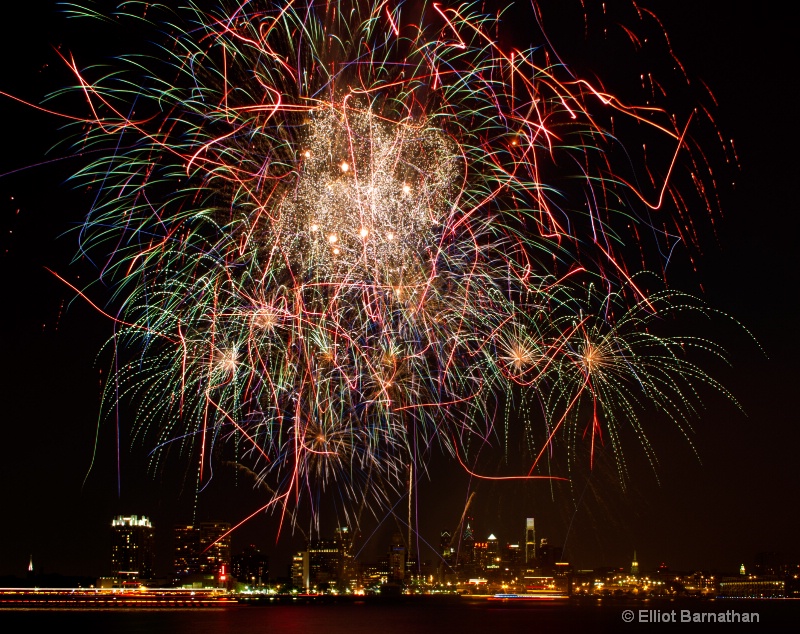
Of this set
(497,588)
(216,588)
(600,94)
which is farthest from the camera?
(497,588)

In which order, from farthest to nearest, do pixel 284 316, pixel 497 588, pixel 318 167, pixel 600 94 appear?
pixel 497 588, pixel 284 316, pixel 318 167, pixel 600 94

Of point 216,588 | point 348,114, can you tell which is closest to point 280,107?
point 348,114

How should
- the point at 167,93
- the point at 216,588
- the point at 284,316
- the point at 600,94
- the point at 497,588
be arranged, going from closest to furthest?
the point at 600,94 → the point at 167,93 → the point at 284,316 → the point at 216,588 → the point at 497,588

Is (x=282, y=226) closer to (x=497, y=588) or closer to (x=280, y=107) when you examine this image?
(x=280, y=107)

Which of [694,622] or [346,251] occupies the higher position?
[346,251]

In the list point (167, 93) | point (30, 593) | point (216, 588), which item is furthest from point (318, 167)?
point (30, 593)

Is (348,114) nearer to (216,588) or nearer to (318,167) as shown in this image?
(318,167)

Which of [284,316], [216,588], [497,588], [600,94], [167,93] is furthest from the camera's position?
[497,588]

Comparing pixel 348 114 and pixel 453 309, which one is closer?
pixel 348 114

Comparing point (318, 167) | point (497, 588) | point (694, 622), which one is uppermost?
point (318, 167)
